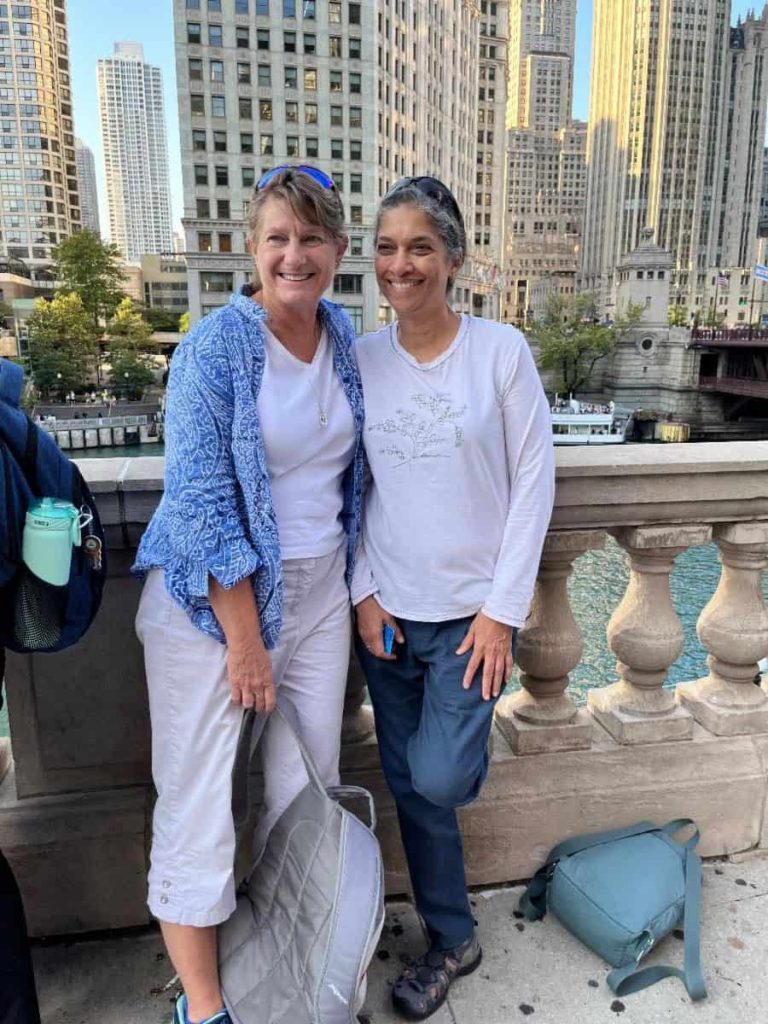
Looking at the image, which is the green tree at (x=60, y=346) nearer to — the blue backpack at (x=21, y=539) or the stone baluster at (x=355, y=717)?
the stone baluster at (x=355, y=717)

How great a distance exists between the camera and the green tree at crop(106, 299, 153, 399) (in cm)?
5581

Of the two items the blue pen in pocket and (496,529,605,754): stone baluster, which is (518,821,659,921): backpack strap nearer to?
(496,529,605,754): stone baluster

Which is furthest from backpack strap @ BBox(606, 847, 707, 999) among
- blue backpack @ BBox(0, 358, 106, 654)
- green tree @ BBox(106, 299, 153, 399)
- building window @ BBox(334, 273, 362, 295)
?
building window @ BBox(334, 273, 362, 295)

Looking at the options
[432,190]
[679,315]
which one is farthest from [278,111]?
[432,190]

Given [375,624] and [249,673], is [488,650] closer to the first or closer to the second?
[375,624]

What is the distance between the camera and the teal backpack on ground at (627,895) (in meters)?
2.15

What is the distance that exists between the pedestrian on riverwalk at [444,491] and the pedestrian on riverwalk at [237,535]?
112 millimetres

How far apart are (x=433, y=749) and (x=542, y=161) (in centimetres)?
17907

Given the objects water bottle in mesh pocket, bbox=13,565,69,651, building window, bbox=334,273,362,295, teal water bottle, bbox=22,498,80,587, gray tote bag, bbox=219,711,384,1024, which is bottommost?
gray tote bag, bbox=219,711,384,1024

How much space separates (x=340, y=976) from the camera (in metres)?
1.77

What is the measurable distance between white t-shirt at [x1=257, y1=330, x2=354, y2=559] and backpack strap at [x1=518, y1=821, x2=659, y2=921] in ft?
4.41

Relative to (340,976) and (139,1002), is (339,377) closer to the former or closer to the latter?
(340,976)

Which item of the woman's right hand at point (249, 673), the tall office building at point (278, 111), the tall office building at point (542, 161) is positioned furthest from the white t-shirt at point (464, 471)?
the tall office building at point (542, 161)

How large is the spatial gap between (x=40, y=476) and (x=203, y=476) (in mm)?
362
